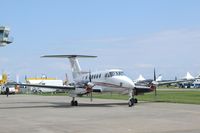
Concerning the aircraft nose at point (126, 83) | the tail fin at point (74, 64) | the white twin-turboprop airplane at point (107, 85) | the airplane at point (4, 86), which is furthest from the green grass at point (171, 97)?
the airplane at point (4, 86)

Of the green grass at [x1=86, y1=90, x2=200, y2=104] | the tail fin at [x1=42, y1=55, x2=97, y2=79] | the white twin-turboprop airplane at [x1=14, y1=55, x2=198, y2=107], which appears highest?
the tail fin at [x1=42, y1=55, x2=97, y2=79]

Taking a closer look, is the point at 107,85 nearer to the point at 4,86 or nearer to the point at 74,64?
the point at 74,64

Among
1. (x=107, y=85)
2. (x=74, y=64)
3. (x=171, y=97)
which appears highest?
(x=74, y=64)

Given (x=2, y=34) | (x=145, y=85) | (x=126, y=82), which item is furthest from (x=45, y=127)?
(x=2, y=34)

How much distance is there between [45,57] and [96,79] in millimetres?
7128

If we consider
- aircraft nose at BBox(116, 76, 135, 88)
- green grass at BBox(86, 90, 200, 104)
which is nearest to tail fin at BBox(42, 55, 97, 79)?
aircraft nose at BBox(116, 76, 135, 88)

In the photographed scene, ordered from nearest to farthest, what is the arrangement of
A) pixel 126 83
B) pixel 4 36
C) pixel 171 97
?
pixel 126 83, pixel 171 97, pixel 4 36

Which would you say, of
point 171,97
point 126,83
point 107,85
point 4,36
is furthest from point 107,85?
point 4,36

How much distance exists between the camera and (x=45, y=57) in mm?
38906

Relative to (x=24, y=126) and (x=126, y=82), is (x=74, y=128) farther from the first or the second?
(x=126, y=82)

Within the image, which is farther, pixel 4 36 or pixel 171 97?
pixel 4 36

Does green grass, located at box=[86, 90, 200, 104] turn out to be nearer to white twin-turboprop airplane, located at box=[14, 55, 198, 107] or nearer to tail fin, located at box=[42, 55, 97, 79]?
white twin-turboprop airplane, located at box=[14, 55, 198, 107]

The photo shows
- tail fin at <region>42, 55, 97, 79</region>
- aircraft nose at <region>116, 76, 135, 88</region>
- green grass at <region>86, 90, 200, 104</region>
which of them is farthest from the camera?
green grass at <region>86, 90, 200, 104</region>

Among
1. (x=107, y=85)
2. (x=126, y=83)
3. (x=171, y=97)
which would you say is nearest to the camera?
(x=126, y=83)
